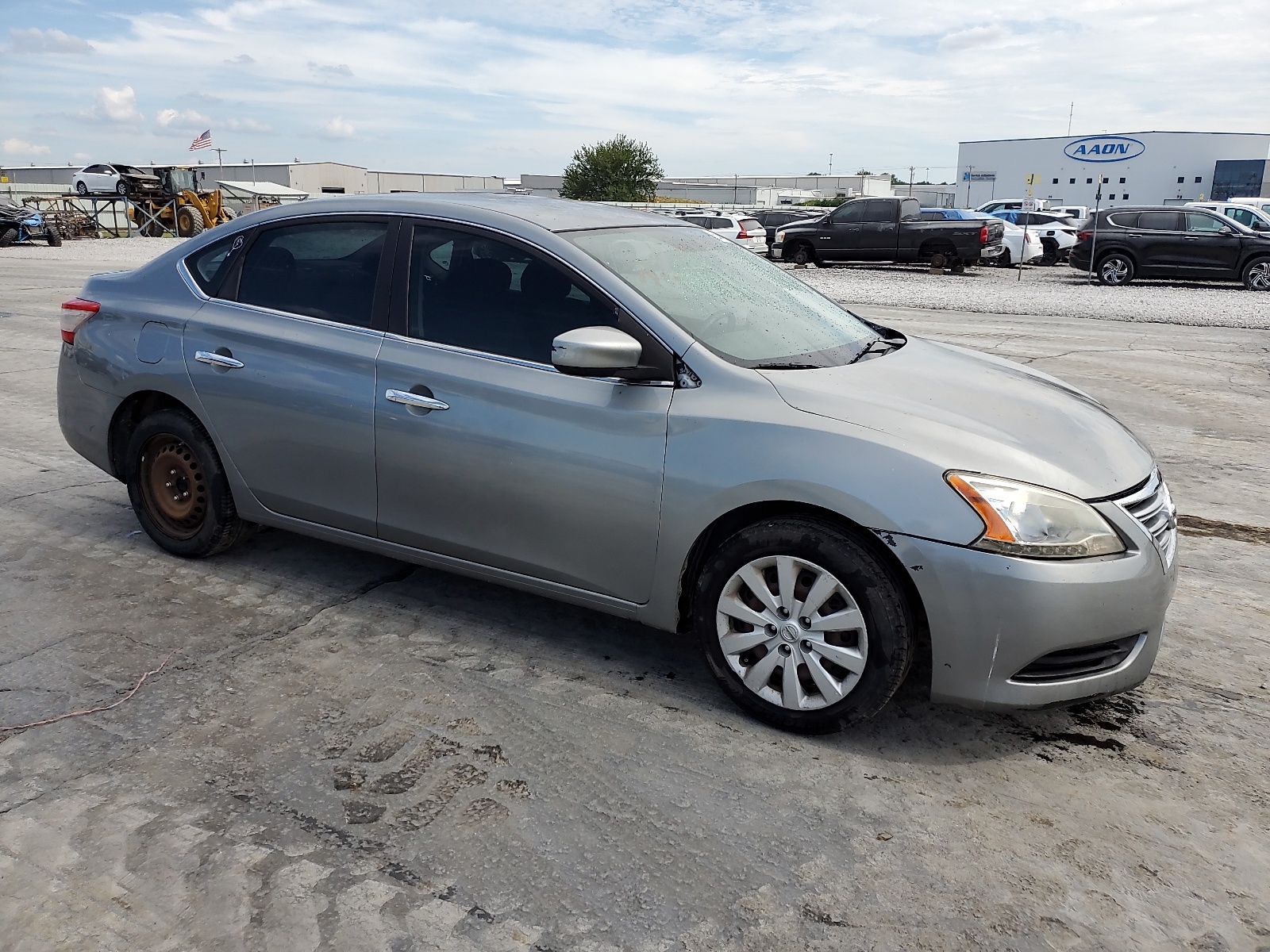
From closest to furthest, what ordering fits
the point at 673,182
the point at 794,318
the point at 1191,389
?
the point at 794,318 < the point at 1191,389 < the point at 673,182

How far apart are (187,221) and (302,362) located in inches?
1382

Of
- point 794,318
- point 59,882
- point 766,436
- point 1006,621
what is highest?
point 794,318

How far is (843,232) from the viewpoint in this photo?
25.1m

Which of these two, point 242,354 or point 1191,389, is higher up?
point 242,354

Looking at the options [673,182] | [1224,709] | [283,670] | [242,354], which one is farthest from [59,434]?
[673,182]

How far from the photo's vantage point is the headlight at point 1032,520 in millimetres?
2949

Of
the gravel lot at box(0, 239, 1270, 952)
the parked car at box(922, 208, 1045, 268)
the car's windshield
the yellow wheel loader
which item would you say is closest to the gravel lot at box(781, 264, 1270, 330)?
the parked car at box(922, 208, 1045, 268)

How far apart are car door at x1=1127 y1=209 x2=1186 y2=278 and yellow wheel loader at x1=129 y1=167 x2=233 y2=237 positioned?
28026 mm

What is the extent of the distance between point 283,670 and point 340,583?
89cm

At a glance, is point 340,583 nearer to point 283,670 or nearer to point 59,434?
point 283,670

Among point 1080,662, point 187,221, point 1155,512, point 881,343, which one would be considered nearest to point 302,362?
point 881,343

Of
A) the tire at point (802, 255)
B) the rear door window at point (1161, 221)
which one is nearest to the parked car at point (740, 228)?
the tire at point (802, 255)

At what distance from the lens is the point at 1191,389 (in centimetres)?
951

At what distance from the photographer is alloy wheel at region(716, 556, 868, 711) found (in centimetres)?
315
